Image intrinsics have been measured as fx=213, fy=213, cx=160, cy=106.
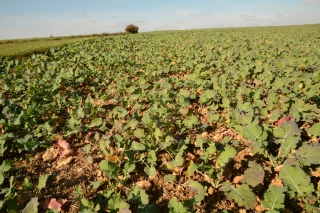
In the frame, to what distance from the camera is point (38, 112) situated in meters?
3.94

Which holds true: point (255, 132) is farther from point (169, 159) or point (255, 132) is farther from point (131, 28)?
point (131, 28)

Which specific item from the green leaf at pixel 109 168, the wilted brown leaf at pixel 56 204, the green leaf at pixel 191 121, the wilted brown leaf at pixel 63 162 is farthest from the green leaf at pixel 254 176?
the wilted brown leaf at pixel 63 162

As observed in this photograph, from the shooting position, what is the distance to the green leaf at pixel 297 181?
1.88 m

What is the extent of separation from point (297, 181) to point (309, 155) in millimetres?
424

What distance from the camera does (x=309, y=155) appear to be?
2.19 metres

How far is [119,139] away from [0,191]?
141 centimetres

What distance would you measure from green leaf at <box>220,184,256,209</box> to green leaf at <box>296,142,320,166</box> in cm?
71

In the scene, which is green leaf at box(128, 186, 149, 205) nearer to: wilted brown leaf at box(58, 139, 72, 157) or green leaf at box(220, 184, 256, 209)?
green leaf at box(220, 184, 256, 209)

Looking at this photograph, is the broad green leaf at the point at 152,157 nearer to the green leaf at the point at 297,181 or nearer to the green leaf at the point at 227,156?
the green leaf at the point at 227,156

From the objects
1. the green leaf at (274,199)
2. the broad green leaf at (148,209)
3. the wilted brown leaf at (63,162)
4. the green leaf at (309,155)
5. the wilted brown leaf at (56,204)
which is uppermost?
the green leaf at (309,155)

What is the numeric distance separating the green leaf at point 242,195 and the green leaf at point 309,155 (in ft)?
2.34

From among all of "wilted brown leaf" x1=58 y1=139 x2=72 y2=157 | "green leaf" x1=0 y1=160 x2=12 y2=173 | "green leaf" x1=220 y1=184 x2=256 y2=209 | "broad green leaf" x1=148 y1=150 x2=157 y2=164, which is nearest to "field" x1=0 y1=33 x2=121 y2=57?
"wilted brown leaf" x1=58 y1=139 x2=72 y2=157

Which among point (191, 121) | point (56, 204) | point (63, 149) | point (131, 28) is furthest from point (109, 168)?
point (131, 28)

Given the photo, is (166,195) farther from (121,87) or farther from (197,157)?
(121,87)
